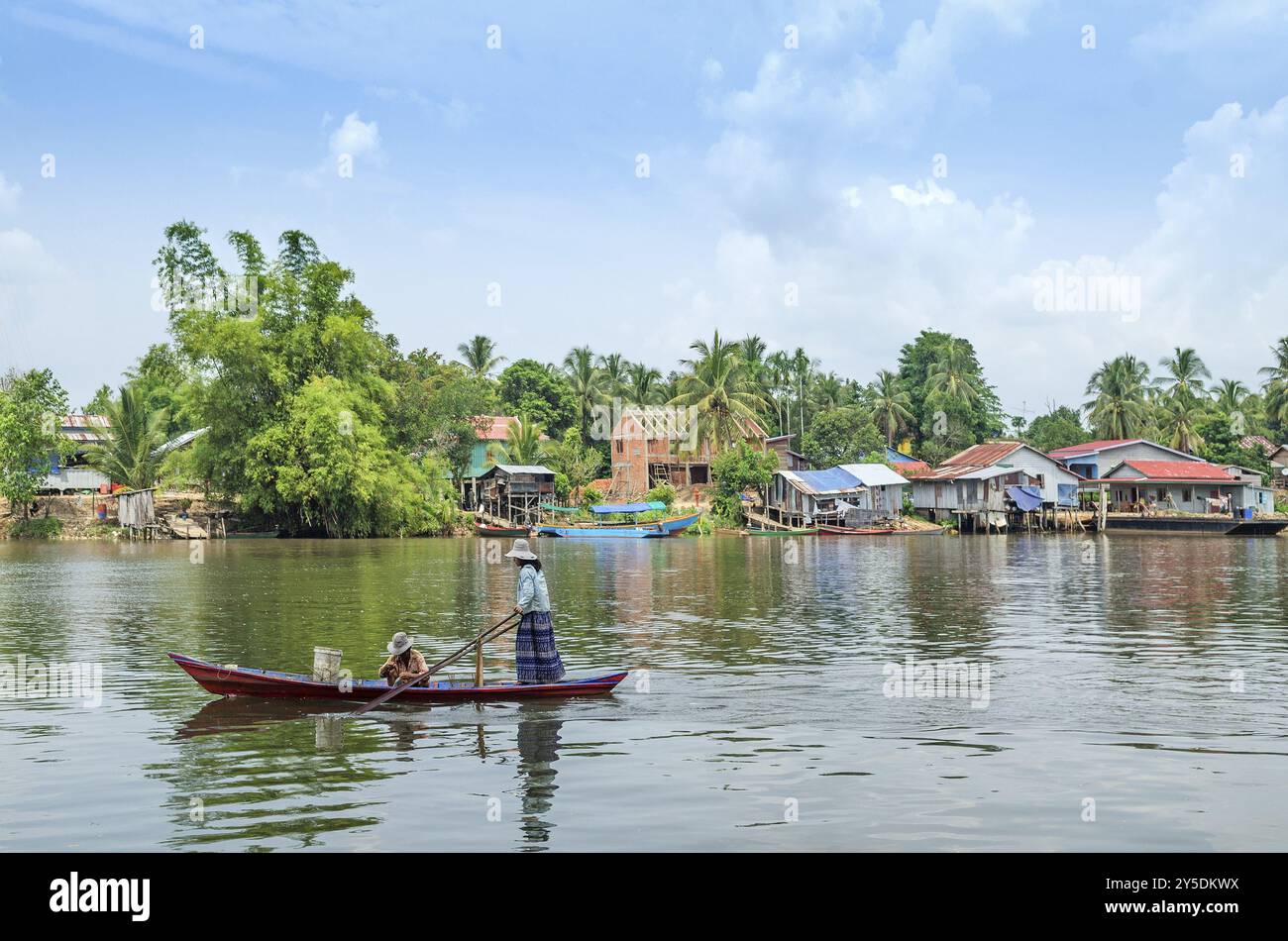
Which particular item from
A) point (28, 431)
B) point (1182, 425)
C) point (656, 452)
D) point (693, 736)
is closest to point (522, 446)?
point (656, 452)

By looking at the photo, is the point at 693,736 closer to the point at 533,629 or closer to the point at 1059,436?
the point at 533,629

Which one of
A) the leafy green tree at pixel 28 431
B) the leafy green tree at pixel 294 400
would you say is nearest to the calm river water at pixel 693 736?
the leafy green tree at pixel 294 400

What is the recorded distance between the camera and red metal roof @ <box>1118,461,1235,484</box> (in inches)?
2857

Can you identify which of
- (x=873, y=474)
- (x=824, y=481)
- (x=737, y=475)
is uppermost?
(x=737, y=475)

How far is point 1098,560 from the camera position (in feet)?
150

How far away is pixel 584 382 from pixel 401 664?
78.3m

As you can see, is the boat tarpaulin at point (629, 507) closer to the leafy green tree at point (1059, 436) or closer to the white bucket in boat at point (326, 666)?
the leafy green tree at point (1059, 436)

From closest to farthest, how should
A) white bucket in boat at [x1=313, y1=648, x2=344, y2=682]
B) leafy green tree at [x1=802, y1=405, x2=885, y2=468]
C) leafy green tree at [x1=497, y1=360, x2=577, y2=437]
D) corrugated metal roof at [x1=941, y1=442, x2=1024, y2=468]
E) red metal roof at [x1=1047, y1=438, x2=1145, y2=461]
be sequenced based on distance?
white bucket in boat at [x1=313, y1=648, x2=344, y2=682] < corrugated metal roof at [x1=941, y1=442, x2=1024, y2=468] < red metal roof at [x1=1047, y1=438, x2=1145, y2=461] < leafy green tree at [x1=802, y1=405, x2=885, y2=468] < leafy green tree at [x1=497, y1=360, x2=577, y2=437]

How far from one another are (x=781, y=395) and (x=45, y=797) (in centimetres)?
8792

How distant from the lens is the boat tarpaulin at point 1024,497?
72.2m

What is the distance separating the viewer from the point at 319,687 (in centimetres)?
1484

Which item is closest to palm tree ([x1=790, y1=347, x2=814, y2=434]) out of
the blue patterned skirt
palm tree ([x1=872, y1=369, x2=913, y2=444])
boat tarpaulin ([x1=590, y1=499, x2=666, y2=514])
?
palm tree ([x1=872, y1=369, x2=913, y2=444])

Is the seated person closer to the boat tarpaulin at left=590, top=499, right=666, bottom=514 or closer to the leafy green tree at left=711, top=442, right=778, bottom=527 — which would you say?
the boat tarpaulin at left=590, top=499, right=666, bottom=514
